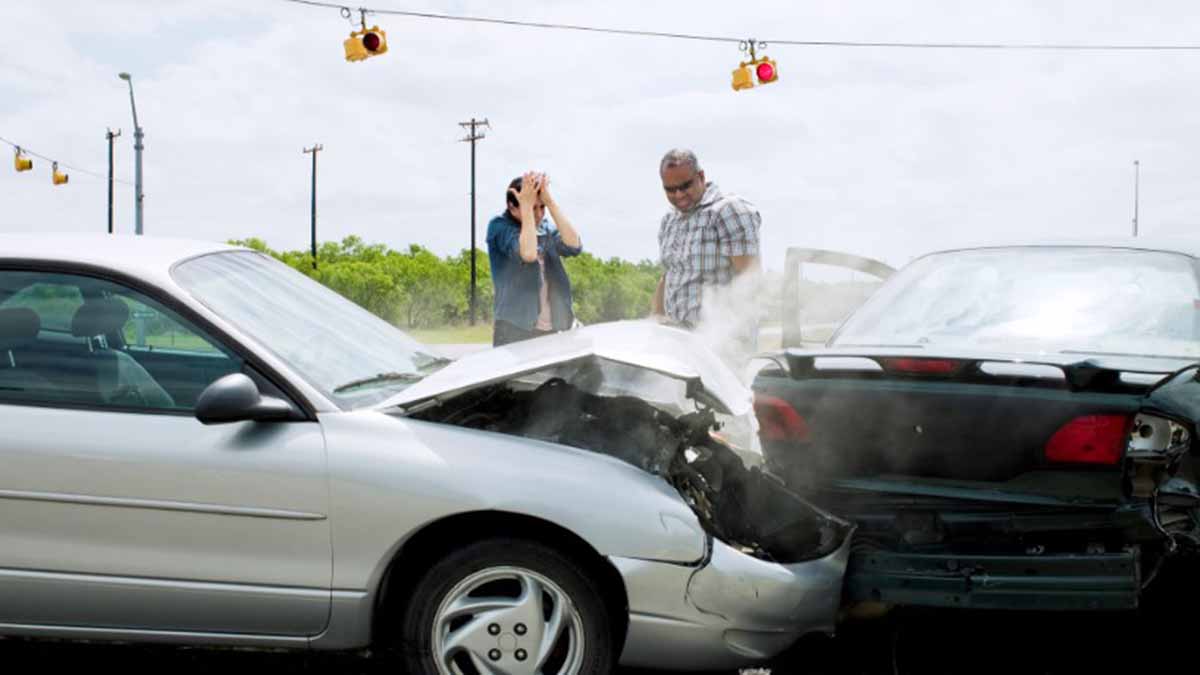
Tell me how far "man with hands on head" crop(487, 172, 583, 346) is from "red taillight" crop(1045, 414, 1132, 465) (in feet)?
10.6

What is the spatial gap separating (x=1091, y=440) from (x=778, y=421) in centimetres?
95

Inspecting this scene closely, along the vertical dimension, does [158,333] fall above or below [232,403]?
above

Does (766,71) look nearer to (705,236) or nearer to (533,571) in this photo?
(705,236)

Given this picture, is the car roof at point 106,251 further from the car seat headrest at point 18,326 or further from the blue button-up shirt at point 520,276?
the blue button-up shirt at point 520,276

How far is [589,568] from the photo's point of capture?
324cm

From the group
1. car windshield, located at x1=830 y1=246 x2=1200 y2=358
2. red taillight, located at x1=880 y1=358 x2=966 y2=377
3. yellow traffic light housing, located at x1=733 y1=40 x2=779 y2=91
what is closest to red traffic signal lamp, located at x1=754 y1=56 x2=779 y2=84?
yellow traffic light housing, located at x1=733 y1=40 x2=779 y2=91

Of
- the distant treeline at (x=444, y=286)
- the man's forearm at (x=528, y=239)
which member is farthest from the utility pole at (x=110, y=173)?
the man's forearm at (x=528, y=239)

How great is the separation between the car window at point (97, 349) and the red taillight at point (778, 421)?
1.66m

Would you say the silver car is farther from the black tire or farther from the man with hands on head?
the man with hands on head

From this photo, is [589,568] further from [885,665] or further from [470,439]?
[885,665]

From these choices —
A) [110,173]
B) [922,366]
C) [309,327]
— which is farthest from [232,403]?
[110,173]

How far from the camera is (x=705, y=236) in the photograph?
604 cm

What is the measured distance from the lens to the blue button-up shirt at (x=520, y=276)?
6.27 metres

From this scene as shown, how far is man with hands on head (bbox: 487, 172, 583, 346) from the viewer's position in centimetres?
618
